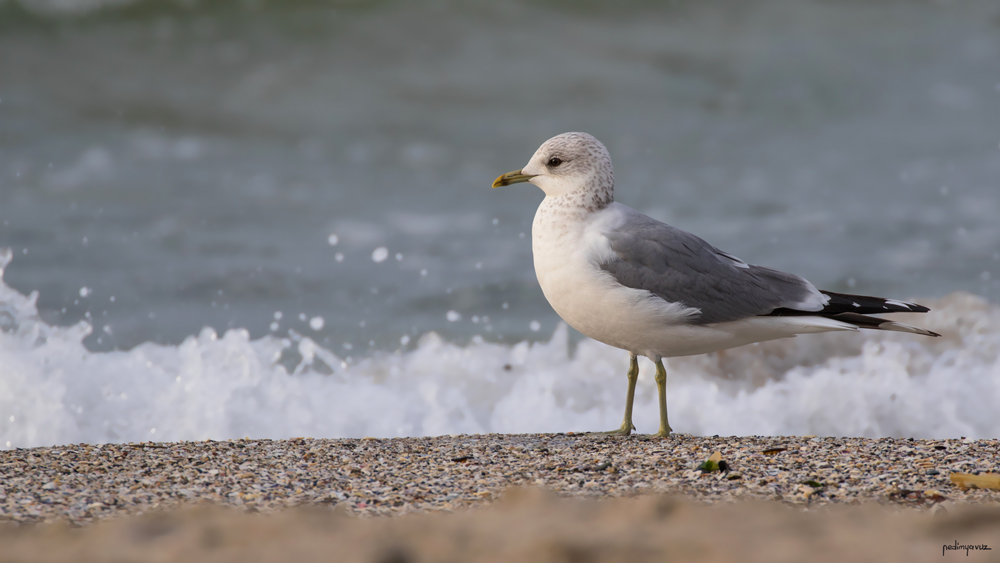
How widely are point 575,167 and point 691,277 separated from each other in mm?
870

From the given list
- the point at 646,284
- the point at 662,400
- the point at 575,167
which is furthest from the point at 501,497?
the point at 575,167

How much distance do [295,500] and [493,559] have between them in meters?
1.32

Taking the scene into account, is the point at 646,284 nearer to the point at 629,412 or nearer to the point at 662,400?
the point at 662,400

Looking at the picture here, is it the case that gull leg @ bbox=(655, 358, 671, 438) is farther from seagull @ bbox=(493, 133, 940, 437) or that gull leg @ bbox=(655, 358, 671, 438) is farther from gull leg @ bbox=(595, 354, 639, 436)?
gull leg @ bbox=(595, 354, 639, 436)

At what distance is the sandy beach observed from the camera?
1.87 metres

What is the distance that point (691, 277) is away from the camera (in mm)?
4266

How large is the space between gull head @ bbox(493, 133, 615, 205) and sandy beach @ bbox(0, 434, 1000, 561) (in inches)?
54.1

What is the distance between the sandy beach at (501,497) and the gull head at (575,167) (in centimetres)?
137

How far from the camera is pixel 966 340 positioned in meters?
7.05

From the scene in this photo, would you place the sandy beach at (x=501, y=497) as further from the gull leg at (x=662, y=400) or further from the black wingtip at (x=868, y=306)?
the black wingtip at (x=868, y=306)

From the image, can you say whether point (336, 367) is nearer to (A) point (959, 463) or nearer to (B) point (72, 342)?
(B) point (72, 342)

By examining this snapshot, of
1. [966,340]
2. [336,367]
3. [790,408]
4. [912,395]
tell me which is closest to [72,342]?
[336,367]

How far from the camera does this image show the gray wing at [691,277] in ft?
13.7

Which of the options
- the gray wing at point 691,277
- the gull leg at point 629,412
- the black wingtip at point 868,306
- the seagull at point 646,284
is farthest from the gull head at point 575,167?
the black wingtip at point 868,306
